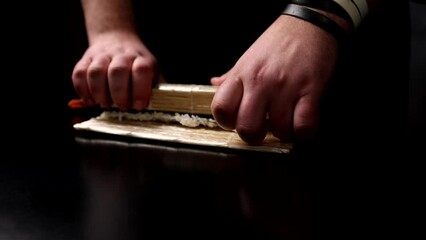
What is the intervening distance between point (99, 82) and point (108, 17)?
0.23m

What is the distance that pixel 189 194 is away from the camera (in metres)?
0.52

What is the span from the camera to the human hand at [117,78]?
31.3 inches

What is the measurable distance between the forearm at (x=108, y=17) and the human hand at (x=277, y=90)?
39cm


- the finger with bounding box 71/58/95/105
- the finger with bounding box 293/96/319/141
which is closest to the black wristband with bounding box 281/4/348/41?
the finger with bounding box 293/96/319/141

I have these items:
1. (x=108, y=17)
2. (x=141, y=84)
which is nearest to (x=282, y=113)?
(x=141, y=84)

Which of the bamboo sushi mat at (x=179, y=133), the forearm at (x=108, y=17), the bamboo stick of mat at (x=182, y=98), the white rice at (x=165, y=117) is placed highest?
the forearm at (x=108, y=17)

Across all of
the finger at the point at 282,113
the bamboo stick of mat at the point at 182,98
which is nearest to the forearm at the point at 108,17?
the bamboo stick of mat at the point at 182,98

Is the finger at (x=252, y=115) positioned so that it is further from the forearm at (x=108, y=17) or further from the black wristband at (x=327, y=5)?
the forearm at (x=108, y=17)

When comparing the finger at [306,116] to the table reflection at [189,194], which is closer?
the table reflection at [189,194]

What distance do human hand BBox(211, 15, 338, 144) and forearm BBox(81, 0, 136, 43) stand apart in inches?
15.3

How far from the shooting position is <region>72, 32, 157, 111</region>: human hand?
79 cm

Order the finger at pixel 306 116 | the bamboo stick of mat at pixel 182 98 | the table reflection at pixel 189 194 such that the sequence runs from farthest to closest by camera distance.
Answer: the bamboo stick of mat at pixel 182 98
the finger at pixel 306 116
the table reflection at pixel 189 194

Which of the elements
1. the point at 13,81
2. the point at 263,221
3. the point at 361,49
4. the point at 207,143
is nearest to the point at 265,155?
the point at 207,143

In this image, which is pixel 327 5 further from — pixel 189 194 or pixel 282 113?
pixel 189 194
